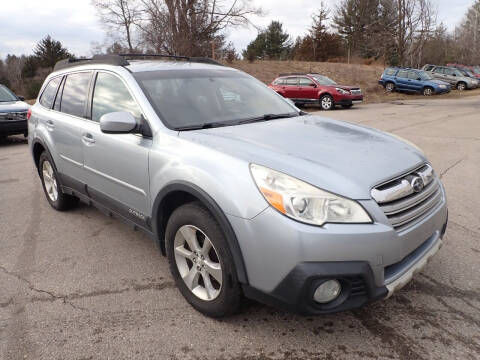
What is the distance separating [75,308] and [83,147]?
152cm

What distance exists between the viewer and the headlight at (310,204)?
2029mm

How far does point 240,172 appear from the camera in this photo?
221cm

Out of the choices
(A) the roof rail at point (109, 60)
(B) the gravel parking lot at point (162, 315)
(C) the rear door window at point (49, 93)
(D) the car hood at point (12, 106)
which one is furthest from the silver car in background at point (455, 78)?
(C) the rear door window at point (49, 93)

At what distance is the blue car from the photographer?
899 inches

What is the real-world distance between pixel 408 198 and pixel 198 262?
1.38 m

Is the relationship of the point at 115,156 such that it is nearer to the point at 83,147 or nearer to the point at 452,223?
the point at 83,147

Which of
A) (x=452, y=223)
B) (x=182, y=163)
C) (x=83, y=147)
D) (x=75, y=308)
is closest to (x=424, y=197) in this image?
(x=182, y=163)

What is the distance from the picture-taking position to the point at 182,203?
2.69 m

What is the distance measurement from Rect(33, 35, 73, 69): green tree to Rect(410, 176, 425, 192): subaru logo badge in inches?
1997

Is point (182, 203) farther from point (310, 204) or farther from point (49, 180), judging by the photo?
point (49, 180)

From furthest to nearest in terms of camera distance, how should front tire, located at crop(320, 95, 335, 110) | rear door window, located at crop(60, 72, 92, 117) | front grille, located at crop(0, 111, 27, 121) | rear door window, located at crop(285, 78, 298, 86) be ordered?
rear door window, located at crop(285, 78, 298, 86), front tire, located at crop(320, 95, 335, 110), front grille, located at crop(0, 111, 27, 121), rear door window, located at crop(60, 72, 92, 117)

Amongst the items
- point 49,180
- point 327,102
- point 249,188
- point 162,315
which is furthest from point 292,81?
point 249,188

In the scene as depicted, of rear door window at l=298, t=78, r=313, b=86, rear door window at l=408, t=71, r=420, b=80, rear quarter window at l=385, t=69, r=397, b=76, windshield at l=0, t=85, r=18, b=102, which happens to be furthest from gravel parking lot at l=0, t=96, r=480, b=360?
rear quarter window at l=385, t=69, r=397, b=76

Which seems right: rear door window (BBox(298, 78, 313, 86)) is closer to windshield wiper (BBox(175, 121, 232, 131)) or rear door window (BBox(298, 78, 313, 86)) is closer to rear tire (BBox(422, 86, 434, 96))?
rear tire (BBox(422, 86, 434, 96))
